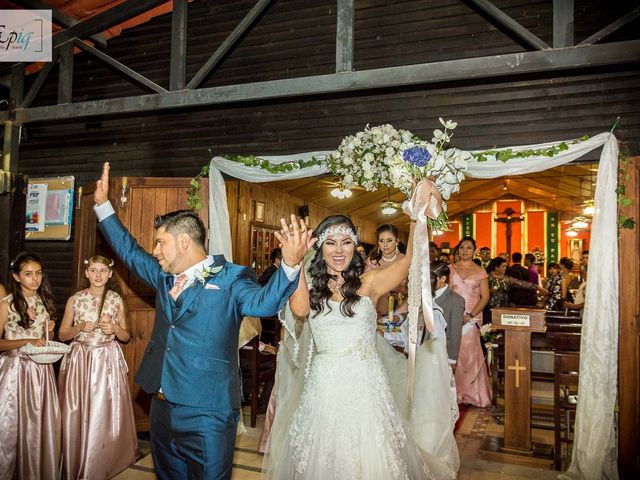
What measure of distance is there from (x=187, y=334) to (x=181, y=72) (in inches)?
141

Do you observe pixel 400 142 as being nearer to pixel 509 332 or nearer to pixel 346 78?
pixel 346 78

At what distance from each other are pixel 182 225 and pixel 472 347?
492 cm

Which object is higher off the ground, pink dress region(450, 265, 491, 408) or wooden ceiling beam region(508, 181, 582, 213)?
wooden ceiling beam region(508, 181, 582, 213)

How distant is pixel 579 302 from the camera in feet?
28.9

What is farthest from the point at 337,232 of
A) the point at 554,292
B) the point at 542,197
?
the point at 542,197

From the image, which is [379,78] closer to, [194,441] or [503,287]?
[194,441]

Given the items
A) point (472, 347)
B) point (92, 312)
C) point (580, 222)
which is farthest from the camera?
point (580, 222)

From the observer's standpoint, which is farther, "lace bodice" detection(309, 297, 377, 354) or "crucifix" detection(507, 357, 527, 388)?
"crucifix" detection(507, 357, 527, 388)

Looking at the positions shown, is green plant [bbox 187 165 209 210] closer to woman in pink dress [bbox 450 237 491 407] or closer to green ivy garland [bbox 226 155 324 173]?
green ivy garland [bbox 226 155 324 173]

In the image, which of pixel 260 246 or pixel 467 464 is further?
pixel 260 246

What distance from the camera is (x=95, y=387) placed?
4.24 meters

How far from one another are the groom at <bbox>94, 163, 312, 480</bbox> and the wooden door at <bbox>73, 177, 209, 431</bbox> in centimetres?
305

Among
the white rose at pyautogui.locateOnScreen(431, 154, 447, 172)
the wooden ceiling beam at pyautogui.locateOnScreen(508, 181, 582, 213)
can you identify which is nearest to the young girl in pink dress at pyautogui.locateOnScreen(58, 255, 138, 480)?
the white rose at pyautogui.locateOnScreen(431, 154, 447, 172)

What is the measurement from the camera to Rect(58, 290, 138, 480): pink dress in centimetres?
414
